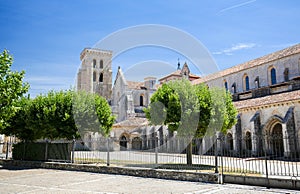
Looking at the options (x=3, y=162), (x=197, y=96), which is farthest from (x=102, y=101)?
(x=3, y=162)

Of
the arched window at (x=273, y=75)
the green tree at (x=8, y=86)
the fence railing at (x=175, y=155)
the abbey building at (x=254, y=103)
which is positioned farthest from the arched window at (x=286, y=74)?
the green tree at (x=8, y=86)

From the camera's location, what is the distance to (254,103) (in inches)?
1009

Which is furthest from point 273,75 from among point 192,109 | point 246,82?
point 192,109

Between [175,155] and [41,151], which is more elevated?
[41,151]

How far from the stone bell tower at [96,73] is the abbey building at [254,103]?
26.8 feet

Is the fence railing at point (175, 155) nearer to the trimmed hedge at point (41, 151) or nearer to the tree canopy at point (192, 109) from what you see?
the trimmed hedge at point (41, 151)

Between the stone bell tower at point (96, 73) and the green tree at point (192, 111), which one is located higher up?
the stone bell tower at point (96, 73)

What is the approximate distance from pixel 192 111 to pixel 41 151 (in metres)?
11.9

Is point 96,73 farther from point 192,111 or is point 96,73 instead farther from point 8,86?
point 192,111

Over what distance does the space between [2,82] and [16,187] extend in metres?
7.97

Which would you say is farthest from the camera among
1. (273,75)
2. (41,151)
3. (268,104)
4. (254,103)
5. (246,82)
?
(246,82)

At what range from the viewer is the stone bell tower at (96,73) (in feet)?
192

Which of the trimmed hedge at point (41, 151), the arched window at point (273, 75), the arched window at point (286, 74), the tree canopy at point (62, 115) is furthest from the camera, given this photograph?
the arched window at point (273, 75)

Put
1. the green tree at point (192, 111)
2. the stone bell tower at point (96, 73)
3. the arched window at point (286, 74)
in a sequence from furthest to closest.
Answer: the stone bell tower at point (96, 73) < the arched window at point (286, 74) < the green tree at point (192, 111)
